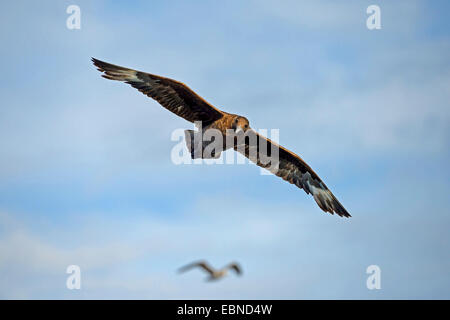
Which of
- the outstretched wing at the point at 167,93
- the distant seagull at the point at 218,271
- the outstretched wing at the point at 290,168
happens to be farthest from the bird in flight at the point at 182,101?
the distant seagull at the point at 218,271

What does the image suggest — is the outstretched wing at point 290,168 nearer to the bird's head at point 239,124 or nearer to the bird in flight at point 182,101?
the bird in flight at point 182,101

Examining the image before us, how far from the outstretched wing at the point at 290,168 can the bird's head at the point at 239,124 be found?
976 millimetres

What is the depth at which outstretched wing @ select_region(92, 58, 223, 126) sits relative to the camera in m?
14.4

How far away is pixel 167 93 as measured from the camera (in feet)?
47.7

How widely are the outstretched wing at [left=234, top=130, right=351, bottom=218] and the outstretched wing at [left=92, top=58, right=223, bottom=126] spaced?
1628 mm

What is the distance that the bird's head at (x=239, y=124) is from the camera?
14.7 metres

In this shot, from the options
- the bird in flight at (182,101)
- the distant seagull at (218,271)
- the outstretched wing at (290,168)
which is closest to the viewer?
the distant seagull at (218,271)

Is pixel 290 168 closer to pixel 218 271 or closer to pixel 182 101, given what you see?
pixel 182 101

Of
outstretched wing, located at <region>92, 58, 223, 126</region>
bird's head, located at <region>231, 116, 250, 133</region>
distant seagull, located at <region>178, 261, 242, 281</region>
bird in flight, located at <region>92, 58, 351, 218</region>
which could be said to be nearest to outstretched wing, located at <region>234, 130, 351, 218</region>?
bird in flight, located at <region>92, 58, 351, 218</region>

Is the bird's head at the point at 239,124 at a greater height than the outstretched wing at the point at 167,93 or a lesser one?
lesser

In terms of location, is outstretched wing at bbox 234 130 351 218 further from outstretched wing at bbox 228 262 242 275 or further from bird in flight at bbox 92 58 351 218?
outstretched wing at bbox 228 262 242 275

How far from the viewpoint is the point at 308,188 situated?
57.1ft

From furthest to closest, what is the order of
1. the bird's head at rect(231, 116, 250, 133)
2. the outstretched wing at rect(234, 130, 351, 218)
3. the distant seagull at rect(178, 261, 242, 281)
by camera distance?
1. the outstretched wing at rect(234, 130, 351, 218)
2. the bird's head at rect(231, 116, 250, 133)
3. the distant seagull at rect(178, 261, 242, 281)
